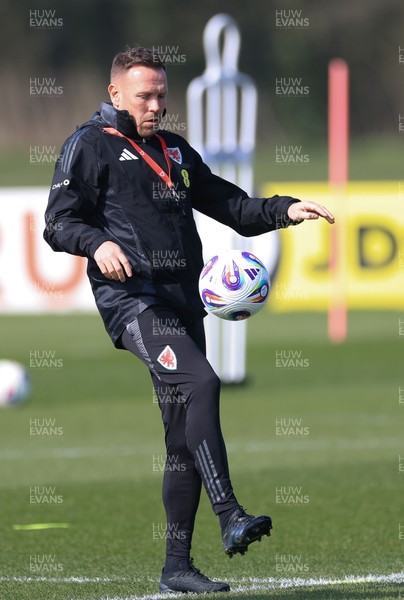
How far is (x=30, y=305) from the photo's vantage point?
20.3 metres

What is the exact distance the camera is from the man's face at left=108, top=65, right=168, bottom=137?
19.8ft

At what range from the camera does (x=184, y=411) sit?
240 inches

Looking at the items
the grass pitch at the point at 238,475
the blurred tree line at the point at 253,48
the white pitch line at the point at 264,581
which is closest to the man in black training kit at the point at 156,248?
the white pitch line at the point at 264,581

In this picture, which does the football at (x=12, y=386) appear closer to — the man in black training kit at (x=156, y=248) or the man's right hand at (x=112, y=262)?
the man in black training kit at (x=156, y=248)

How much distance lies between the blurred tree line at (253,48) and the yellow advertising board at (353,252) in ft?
80.6

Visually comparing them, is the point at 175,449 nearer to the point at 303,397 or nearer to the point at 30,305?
the point at 303,397

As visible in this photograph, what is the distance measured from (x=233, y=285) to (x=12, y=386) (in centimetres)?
814

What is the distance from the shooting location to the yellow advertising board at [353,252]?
762 inches

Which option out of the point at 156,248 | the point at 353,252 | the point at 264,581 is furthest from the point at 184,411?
the point at 353,252

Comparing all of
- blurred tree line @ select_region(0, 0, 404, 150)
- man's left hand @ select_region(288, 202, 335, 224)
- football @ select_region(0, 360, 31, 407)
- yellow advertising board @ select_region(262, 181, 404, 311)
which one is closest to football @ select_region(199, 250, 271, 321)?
man's left hand @ select_region(288, 202, 335, 224)

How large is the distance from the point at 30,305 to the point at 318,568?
13881mm

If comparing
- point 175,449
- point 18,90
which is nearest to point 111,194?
point 175,449

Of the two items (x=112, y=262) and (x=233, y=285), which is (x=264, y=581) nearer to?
(x=233, y=285)

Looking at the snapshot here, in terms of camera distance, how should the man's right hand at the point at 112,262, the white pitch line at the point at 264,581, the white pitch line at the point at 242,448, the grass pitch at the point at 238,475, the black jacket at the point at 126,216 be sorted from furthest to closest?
the white pitch line at the point at 242,448, the grass pitch at the point at 238,475, the white pitch line at the point at 264,581, the black jacket at the point at 126,216, the man's right hand at the point at 112,262
